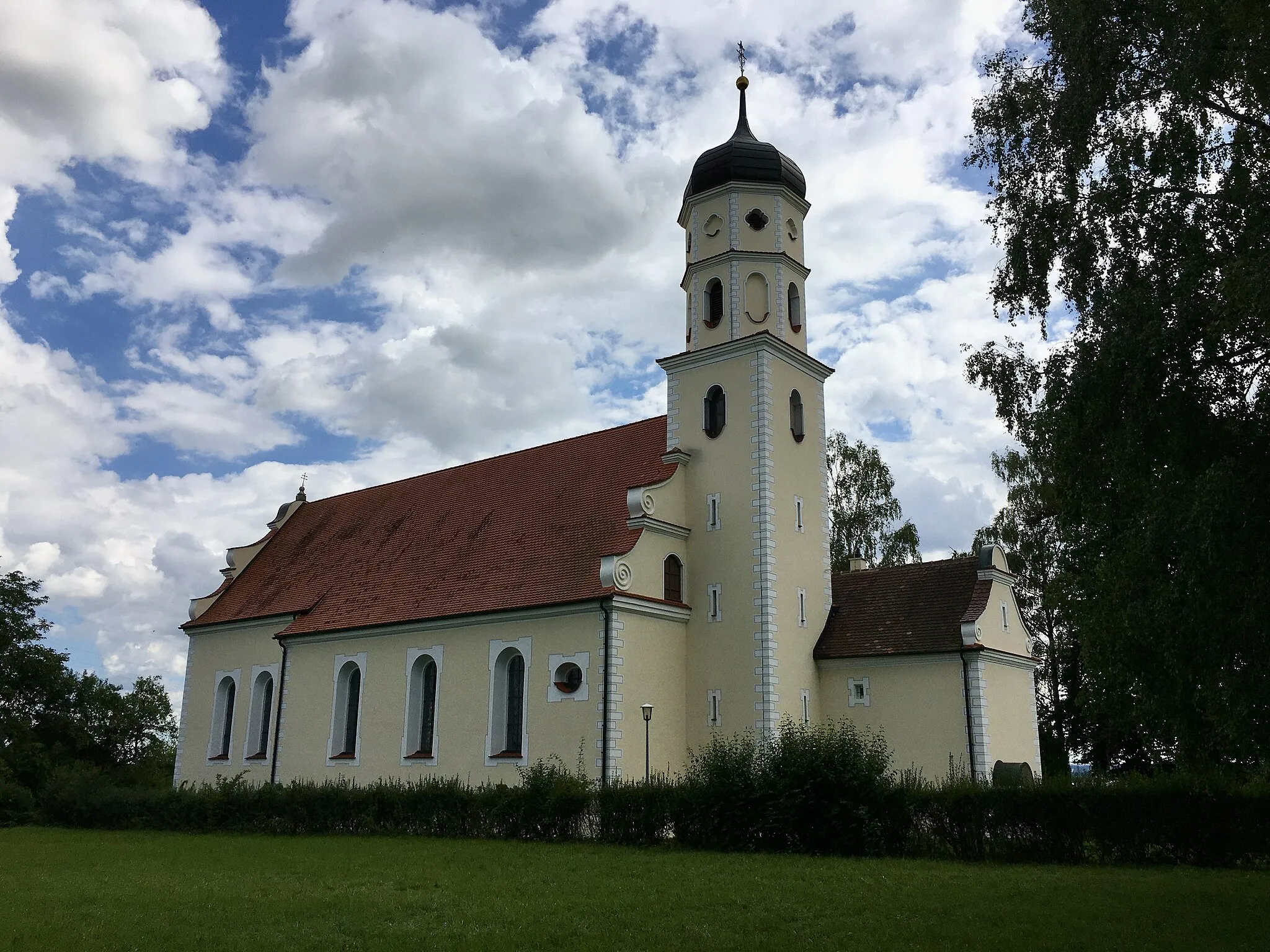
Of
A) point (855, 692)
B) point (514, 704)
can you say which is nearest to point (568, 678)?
point (514, 704)

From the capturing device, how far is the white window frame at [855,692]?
26.1 m

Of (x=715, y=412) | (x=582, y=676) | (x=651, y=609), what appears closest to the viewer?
(x=582, y=676)

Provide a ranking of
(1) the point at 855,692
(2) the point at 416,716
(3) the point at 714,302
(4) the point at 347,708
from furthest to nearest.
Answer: (4) the point at 347,708 < (3) the point at 714,302 < (2) the point at 416,716 < (1) the point at 855,692

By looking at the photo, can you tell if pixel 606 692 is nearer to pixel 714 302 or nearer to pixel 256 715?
pixel 714 302

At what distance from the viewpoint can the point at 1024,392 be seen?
15.0m

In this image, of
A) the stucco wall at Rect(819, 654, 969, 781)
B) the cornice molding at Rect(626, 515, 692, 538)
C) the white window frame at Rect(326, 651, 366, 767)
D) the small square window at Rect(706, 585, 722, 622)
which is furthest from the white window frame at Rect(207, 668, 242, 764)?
the stucco wall at Rect(819, 654, 969, 781)

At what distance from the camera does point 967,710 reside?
24516mm

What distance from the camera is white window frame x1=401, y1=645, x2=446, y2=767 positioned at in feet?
90.0

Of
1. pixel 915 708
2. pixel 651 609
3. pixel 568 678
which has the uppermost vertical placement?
pixel 651 609

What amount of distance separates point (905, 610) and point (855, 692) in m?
2.51

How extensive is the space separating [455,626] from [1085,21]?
20525mm

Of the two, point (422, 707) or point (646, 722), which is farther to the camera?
point (422, 707)

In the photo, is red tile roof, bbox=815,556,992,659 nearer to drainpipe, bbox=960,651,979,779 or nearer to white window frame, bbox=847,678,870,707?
drainpipe, bbox=960,651,979,779

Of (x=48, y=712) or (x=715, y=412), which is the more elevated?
(x=715, y=412)
